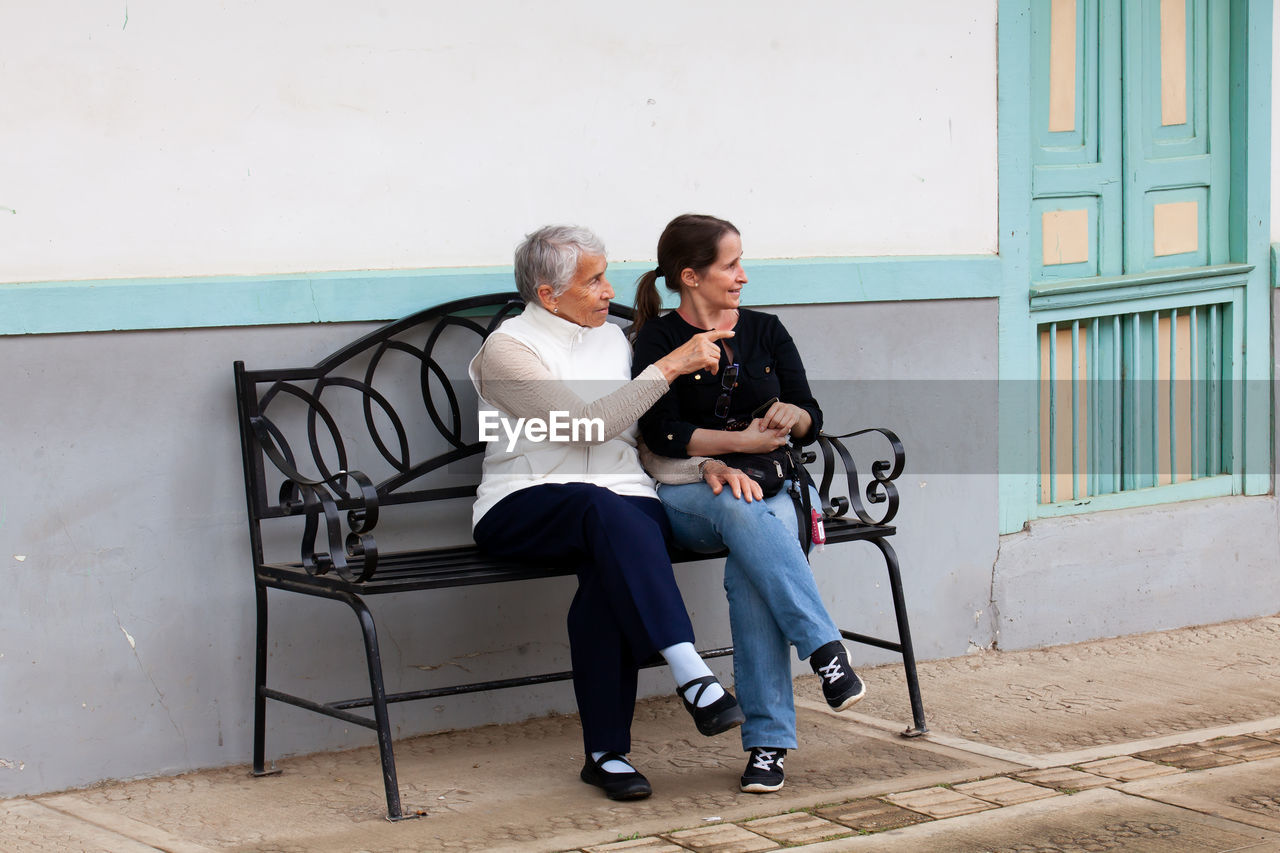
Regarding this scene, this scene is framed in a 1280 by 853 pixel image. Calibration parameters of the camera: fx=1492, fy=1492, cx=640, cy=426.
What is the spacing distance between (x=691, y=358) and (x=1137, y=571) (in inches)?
95.8

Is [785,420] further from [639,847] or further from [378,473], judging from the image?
[639,847]

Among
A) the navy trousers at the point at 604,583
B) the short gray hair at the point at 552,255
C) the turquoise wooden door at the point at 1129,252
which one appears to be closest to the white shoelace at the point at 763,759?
the navy trousers at the point at 604,583

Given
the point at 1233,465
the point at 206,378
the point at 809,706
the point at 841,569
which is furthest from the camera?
the point at 1233,465

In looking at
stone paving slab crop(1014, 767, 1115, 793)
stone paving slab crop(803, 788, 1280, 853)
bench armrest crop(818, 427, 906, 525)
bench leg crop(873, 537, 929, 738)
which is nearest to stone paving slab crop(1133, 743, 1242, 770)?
stone paving slab crop(1014, 767, 1115, 793)

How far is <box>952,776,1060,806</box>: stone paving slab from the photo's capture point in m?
3.61

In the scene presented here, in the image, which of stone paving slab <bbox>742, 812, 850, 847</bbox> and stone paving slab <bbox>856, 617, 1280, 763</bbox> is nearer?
stone paving slab <bbox>742, 812, 850, 847</bbox>

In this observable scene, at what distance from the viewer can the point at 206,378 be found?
12.9 ft

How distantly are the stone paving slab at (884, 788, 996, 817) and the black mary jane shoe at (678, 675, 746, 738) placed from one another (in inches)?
17.7

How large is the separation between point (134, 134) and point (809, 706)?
2561mm

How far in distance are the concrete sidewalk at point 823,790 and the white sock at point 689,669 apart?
282mm

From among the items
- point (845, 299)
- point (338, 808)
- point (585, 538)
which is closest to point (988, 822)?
point (585, 538)

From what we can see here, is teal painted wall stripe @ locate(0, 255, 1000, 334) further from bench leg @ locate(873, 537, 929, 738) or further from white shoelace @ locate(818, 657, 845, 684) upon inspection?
white shoelace @ locate(818, 657, 845, 684)

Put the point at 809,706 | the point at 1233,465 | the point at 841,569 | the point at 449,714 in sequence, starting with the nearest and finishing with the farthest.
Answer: the point at 449,714
the point at 809,706
the point at 841,569
the point at 1233,465

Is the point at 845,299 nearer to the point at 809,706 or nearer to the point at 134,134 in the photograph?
the point at 809,706
